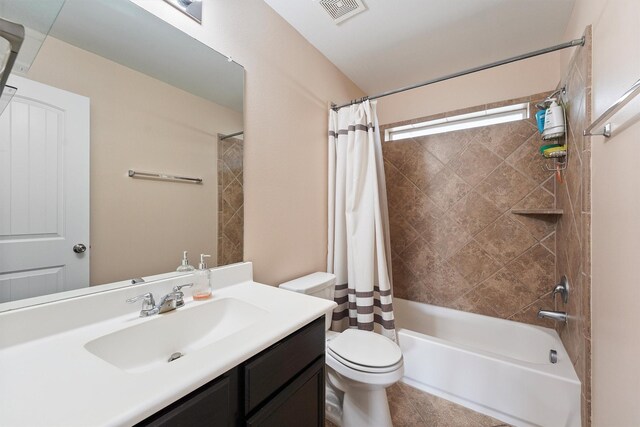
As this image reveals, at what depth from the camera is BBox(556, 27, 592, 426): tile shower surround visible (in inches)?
46.3

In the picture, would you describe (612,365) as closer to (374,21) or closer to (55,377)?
(55,377)

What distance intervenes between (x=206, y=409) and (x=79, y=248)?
2.28ft

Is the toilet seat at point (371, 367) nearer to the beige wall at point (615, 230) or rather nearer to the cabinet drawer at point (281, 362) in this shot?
the cabinet drawer at point (281, 362)

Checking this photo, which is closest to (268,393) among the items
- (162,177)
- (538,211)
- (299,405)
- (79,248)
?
(299,405)

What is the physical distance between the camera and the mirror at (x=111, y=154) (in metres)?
0.75

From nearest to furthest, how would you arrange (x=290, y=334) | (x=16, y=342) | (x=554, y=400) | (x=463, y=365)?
(x=16, y=342), (x=290, y=334), (x=554, y=400), (x=463, y=365)

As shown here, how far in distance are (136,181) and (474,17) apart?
6.88ft

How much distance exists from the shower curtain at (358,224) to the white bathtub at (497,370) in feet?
1.09

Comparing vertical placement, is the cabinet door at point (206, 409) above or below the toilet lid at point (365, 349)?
above

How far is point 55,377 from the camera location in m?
0.56

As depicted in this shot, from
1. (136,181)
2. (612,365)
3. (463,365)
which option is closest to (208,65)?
(136,181)

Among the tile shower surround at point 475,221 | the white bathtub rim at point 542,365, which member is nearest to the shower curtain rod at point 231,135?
the tile shower surround at point 475,221

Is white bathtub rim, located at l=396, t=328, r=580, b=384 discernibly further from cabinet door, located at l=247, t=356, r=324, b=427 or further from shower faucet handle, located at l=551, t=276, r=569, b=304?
cabinet door, located at l=247, t=356, r=324, b=427

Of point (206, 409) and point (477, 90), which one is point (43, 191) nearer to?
point (206, 409)
